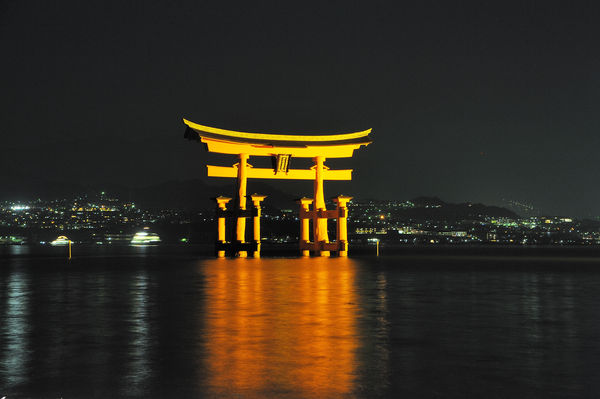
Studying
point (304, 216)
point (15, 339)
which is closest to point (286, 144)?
point (304, 216)

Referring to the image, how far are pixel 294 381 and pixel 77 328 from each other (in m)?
6.45

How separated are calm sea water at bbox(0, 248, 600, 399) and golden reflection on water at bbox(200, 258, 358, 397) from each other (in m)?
0.02

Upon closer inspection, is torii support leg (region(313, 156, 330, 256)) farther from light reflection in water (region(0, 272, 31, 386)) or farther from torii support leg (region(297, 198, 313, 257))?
light reflection in water (region(0, 272, 31, 386))

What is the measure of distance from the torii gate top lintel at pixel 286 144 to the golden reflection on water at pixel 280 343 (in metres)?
31.7

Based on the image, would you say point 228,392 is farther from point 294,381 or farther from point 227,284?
point 227,284

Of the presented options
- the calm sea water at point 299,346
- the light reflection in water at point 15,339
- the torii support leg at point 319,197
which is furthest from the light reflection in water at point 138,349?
the torii support leg at point 319,197

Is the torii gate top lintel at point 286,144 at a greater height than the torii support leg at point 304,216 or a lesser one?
greater

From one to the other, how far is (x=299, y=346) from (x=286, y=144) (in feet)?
147

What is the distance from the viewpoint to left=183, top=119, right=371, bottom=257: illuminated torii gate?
5228cm

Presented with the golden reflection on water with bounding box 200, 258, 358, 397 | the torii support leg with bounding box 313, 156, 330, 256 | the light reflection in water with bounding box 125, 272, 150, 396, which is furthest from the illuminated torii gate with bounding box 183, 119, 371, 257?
the light reflection in water with bounding box 125, 272, 150, 396

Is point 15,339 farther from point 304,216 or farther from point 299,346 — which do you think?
point 304,216

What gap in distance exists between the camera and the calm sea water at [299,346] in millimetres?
7664

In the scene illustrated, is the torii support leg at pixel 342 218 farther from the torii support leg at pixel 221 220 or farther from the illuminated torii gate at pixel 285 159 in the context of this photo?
the torii support leg at pixel 221 220

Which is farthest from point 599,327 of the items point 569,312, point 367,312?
point 367,312
